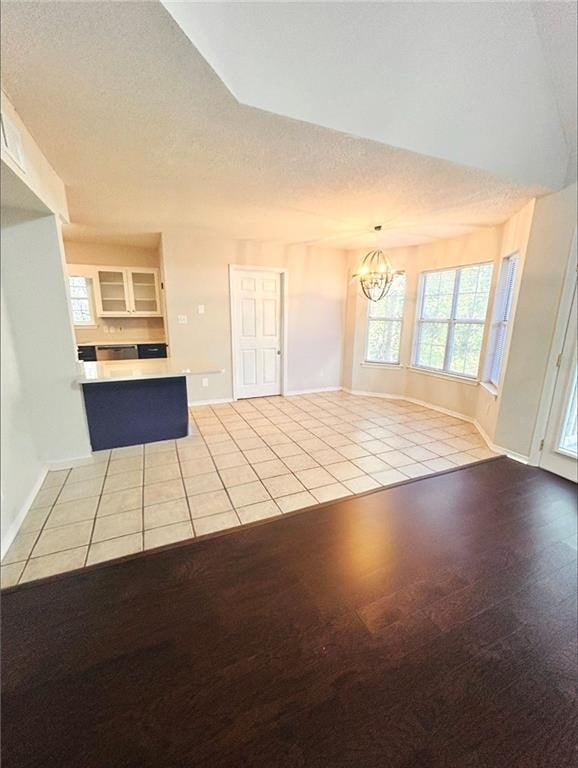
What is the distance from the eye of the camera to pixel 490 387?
363 centimetres

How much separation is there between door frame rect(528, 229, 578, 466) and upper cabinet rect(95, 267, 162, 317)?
17.3 feet

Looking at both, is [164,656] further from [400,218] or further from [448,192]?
[400,218]

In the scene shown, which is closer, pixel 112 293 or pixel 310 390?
pixel 112 293

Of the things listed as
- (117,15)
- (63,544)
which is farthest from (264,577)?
(117,15)

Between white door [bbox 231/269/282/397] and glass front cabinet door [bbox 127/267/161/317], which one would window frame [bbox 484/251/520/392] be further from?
glass front cabinet door [bbox 127/267/161/317]

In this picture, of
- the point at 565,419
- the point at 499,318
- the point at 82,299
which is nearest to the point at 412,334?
the point at 499,318

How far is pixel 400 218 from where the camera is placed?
3.34 meters

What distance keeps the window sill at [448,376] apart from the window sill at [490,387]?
147 millimetres

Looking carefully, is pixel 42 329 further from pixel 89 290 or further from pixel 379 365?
pixel 379 365

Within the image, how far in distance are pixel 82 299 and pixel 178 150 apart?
12.8 ft

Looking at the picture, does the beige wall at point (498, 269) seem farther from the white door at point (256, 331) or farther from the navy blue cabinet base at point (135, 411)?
the navy blue cabinet base at point (135, 411)

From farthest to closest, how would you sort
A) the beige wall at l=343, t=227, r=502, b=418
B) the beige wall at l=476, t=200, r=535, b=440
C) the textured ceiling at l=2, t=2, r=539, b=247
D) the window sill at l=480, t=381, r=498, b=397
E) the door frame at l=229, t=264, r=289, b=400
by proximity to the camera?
the door frame at l=229, t=264, r=289, b=400
the beige wall at l=343, t=227, r=502, b=418
the window sill at l=480, t=381, r=498, b=397
the beige wall at l=476, t=200, r=535, b=440
the textured ceiling at l=2, t=2, r=539, b=247

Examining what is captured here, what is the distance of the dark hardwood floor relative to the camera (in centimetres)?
104

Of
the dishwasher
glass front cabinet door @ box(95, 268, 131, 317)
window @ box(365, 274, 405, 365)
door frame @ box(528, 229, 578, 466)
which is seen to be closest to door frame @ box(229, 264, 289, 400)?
window @ box(365, 274, 405, 365)
